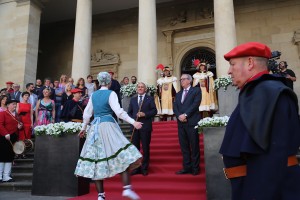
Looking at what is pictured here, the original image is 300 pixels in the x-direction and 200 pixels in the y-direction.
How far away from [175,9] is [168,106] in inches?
287

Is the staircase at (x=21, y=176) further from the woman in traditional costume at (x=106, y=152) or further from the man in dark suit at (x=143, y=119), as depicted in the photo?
the woman in traditional costume at (x=106, y=152)

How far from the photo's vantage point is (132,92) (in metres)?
11.5

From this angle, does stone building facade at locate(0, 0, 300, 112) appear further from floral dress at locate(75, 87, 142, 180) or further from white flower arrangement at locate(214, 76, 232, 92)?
floral dress at locate(75, 87, 142, 180)

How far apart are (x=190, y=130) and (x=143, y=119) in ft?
3.68

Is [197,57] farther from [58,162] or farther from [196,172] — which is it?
[58,162]

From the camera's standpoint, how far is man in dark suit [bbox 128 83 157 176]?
645 centimetres

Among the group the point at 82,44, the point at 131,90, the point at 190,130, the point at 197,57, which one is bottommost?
the point at 190,130

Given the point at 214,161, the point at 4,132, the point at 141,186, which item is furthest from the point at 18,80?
the point at 214,161

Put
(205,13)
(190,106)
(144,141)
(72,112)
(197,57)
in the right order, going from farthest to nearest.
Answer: (197,57) → (205,13) → (72,112) → (144,141) → (190,106)

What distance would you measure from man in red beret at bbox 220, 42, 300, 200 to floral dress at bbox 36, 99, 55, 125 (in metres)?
7.83

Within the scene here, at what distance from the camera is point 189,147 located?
6277 mm

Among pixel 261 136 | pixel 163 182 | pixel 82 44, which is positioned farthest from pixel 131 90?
pixel 261 136

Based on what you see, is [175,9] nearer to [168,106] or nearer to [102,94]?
[168,106]

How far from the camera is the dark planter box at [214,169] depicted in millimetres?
4793
